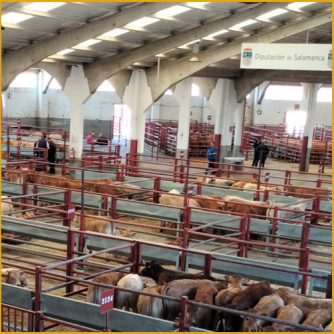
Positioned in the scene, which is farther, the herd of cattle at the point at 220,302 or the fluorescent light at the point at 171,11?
the fluorescent light at the point at 171,11

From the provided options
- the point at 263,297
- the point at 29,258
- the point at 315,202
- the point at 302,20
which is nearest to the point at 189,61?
the point at 302,20

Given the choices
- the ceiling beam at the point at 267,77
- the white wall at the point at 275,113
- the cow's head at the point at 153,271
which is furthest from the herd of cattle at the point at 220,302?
the white wall at the point at 275,113

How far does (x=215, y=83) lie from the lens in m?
24.0

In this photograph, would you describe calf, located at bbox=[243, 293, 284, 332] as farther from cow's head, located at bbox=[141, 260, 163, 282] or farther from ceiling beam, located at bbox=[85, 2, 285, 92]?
ceiling beam, located at bbox=[85, 2, 285, 92]

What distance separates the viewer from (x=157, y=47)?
16.9 m

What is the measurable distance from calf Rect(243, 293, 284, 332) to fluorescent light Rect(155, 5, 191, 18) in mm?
8556

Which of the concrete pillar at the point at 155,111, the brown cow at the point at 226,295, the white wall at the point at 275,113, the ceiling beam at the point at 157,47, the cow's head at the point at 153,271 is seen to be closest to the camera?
the brown cow at the point at 226,295

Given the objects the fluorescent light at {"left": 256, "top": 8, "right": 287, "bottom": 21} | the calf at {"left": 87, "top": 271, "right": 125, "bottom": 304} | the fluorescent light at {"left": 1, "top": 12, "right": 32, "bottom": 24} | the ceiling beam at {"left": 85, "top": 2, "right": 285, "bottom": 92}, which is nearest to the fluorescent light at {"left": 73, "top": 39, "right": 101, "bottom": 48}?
the ceiling beam at {"left": 85, "top": 2, "right": 285, "bottom": 92}

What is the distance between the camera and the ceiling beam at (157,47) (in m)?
15.0

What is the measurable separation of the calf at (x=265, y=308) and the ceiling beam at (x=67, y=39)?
7906 mm

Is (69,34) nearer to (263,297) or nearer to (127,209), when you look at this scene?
(127,209)

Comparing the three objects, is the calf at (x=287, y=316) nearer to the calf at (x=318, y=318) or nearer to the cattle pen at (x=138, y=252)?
the calf at (x=318, y=318)

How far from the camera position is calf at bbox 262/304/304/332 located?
6.82 metres

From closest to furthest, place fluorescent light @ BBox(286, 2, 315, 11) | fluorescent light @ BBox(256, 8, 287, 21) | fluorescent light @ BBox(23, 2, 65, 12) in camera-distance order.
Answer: fluorescent light @ BBox(23, 2, 65, 12) → fluorescent light @ BBox(286, 2, 315, 11) → fluorescent light @ BBox(256, 8, 287, 21)
